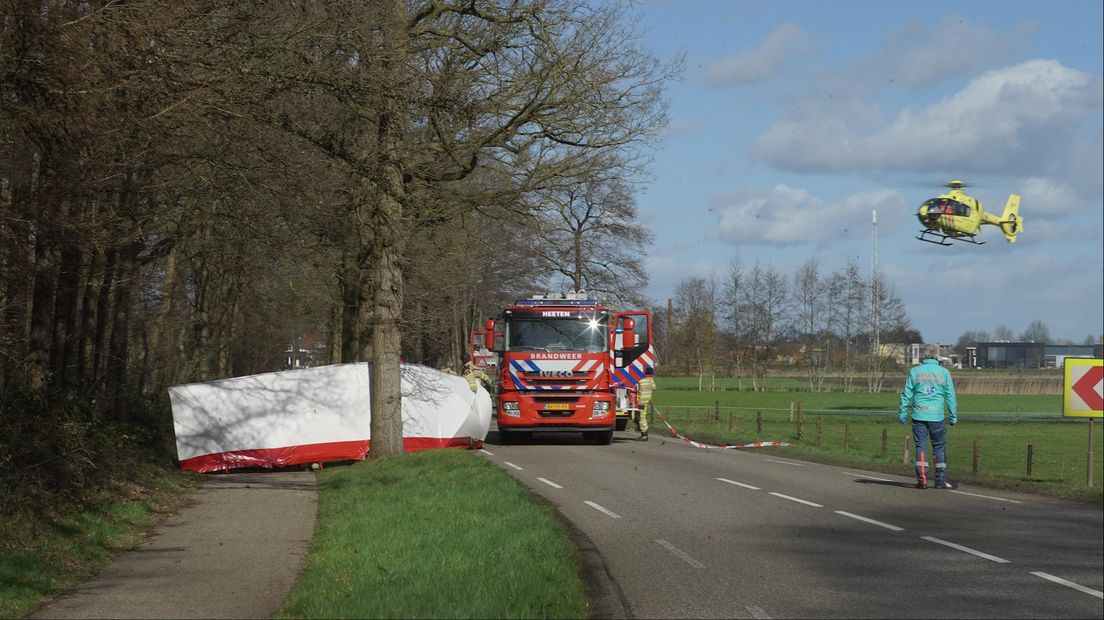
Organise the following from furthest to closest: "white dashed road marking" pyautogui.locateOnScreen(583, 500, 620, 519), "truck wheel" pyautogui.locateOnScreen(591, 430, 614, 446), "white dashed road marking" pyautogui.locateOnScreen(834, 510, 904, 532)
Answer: "truck wheel" pyautogui.locateOnScreen(591, 430, 614, 446) < "white dashed road marking" pyautogui.locateOnScreen(583, 500, 620, 519) < "white dashed road marking" pyautogui.locateOnScreen(834, 510, 904, 532)

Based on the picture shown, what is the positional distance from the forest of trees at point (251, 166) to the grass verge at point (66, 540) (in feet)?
2.41

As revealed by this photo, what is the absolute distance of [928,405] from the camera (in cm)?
1630

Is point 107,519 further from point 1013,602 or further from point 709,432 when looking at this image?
point 709,432

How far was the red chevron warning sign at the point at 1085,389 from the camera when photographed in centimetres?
1612

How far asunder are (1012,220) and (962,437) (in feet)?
92.3

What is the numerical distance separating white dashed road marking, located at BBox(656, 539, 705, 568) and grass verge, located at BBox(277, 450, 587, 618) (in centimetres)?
93

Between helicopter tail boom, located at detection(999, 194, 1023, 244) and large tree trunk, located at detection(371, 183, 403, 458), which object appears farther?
helicopter tail boom, located at detection(999, 194, 1023, 244)

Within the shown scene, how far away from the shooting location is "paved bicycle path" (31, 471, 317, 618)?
7.78 metres

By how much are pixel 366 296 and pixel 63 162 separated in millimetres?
13097

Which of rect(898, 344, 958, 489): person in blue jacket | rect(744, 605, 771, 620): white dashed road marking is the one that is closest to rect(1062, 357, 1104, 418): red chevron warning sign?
rect(898, 344, 958, 489): person in blue jacket

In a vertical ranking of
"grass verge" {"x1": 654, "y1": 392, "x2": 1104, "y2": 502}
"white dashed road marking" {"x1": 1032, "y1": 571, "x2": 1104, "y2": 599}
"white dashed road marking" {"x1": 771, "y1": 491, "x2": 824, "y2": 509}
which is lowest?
"grass verge" {"x1": 654, "y1": 392, "x2": 1104, "y2": 502}

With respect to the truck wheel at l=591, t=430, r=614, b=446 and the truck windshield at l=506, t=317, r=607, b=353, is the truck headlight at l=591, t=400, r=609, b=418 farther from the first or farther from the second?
the truck windshield at l=506, t=317, r=607, b=353

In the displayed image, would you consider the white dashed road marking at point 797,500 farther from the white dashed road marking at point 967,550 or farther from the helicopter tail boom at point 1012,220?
the helicopter tail boom at point 1012,220

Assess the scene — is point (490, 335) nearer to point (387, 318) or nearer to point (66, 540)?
point (387, 318)
